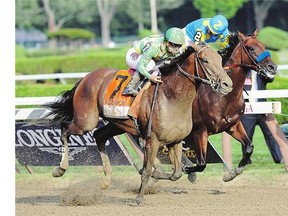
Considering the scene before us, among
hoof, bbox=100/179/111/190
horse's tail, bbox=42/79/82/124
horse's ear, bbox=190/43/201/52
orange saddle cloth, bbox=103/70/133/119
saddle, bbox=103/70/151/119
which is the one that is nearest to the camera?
horse's ear, bbox=190/43/201/52

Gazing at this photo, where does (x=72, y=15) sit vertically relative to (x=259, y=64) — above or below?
below

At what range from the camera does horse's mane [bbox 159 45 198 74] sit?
22.0 feet

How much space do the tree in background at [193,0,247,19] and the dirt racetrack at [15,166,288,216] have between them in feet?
129

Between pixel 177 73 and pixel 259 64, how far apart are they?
3.54 ft

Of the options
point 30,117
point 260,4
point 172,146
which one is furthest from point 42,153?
point 260,4

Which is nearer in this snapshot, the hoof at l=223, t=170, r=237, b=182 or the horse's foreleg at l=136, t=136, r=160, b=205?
the horse's foreleg at l=136, t=136, r=160, b=205

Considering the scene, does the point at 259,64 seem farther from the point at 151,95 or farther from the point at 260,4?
the point at 260,4

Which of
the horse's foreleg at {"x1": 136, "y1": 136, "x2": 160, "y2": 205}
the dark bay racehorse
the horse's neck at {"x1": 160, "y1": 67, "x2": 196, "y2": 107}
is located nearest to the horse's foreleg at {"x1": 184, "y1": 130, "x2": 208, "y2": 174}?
the dark bay racehorse

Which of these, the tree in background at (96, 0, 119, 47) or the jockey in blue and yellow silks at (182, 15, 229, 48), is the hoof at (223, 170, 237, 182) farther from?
the tree in background at (96, 0, 119, 47)

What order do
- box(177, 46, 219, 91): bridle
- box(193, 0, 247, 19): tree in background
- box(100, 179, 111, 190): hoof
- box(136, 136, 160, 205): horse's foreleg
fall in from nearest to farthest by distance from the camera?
box(177, 46, 219, 91): bridle
box(136, 136, 160, 205): horse's foreleg
box(100, 179, 111, 190): hoof
box(193, 0, 247, 19): tree in background

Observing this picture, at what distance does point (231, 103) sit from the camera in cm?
756

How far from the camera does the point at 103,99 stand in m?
7.45

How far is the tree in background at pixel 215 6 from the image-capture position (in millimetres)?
47438

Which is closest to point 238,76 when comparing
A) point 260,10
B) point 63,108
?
point 63,108
